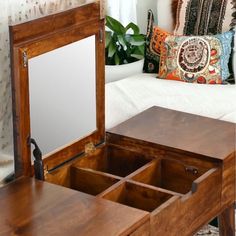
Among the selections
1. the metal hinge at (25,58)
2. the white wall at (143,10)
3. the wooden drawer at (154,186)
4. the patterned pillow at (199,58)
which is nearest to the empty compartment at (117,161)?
the wooden drawer at (154,186)

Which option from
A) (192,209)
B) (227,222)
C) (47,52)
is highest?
(47,52)

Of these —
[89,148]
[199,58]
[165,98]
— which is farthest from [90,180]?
[199,58]

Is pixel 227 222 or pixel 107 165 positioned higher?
pixel 107 165

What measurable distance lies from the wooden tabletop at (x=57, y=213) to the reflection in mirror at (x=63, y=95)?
16cm

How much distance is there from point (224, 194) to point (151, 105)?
58cm

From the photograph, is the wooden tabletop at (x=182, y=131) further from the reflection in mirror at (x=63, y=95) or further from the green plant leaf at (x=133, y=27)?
the green plant leaf at (x=133, y=27)

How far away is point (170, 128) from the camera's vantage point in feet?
6.70

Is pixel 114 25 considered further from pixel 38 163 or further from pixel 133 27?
pixel 38 163

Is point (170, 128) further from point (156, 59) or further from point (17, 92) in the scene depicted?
point (156, 59)

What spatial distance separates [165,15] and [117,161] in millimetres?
1116

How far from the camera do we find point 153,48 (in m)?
2.85

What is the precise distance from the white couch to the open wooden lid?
0.38 m

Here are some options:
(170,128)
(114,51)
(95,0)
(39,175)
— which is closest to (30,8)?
(95,0)

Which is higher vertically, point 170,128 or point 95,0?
point 95,0
